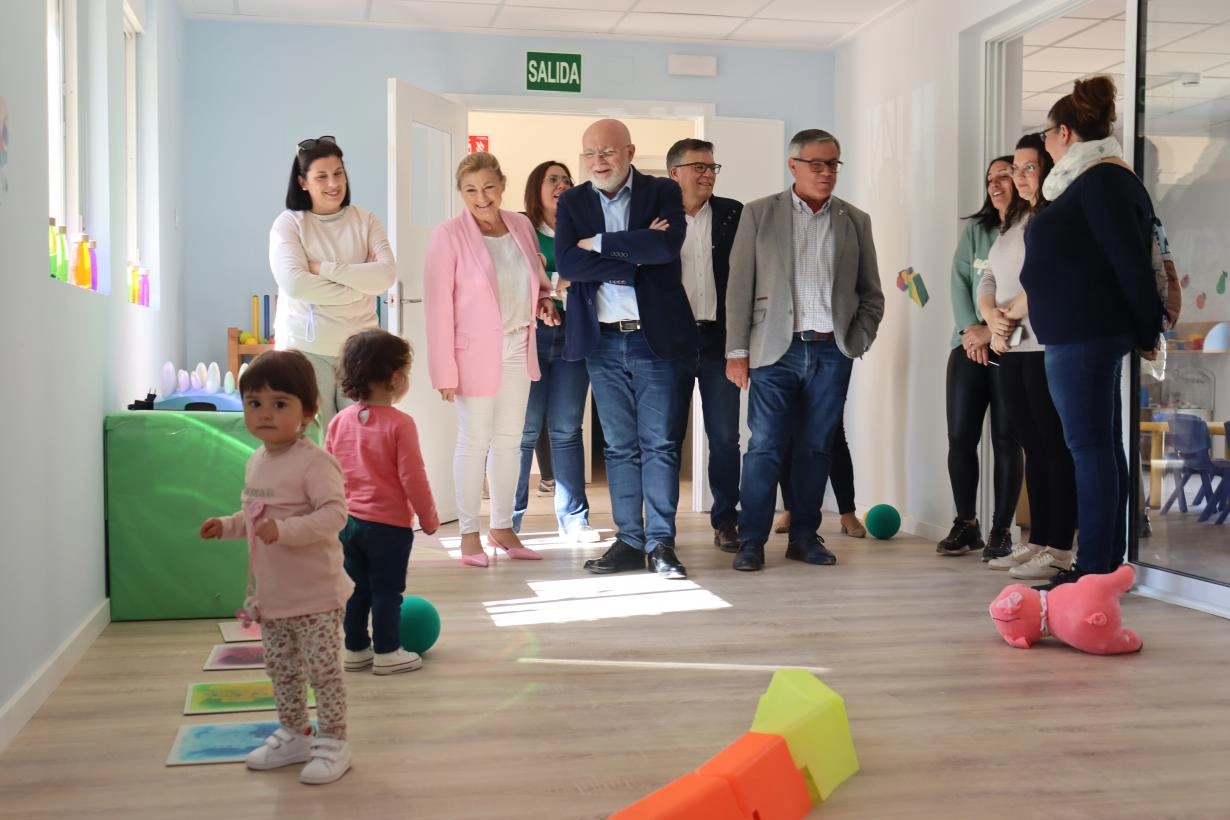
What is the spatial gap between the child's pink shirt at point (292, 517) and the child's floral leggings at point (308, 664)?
3cm

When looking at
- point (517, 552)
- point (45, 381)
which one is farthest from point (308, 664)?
point (517, 552)

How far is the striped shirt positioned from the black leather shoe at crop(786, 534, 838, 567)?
2.73 ft

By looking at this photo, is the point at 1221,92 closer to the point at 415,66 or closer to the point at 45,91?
the point at 45,91

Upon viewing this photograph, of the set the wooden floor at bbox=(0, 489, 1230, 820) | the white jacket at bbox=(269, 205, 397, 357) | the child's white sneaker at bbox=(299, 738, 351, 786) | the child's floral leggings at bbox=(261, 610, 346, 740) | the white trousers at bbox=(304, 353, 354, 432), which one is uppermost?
the white jacket at bbox=(269, 205, 397, 357)

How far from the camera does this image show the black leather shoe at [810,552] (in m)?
4.53

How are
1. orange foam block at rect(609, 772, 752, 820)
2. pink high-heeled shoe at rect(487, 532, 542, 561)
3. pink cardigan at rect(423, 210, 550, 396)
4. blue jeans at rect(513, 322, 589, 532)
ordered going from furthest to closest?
blue jeans at rect(513, 322, 589, 532) → pink high-heeled shoe at rect(487, 532, 542, 561) → pink cardigan at rect(423, 210, 550, 396) → orange foam block at rect(609, 772, 752, 820)

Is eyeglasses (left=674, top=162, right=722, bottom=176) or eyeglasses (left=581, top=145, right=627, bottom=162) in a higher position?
eyeglasses (left=674, top=162, right=722, bottom=176)

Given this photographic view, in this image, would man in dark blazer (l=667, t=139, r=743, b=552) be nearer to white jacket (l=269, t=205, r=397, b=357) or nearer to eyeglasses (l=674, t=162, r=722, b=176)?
eyeglasses (l=674, t=162, r=722, b=176)

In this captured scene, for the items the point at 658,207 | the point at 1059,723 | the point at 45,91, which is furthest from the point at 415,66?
the point at 1059,723

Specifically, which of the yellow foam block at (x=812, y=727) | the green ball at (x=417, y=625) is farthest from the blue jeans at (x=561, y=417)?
the yellow foam block at (x=812, y=727)

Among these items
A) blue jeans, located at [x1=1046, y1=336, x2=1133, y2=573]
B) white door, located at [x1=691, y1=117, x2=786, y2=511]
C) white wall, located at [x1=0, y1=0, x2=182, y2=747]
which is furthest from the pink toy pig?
white door, located at [x1=691, y1=117, x2=786, y2=511]

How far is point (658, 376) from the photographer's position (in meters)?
4.20

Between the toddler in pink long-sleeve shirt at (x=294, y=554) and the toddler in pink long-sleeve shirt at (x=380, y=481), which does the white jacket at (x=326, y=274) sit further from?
the toddler in pink long-sleeve shirt at (x=294, y=554)

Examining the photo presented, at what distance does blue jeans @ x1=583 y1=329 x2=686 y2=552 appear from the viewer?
4.22m
